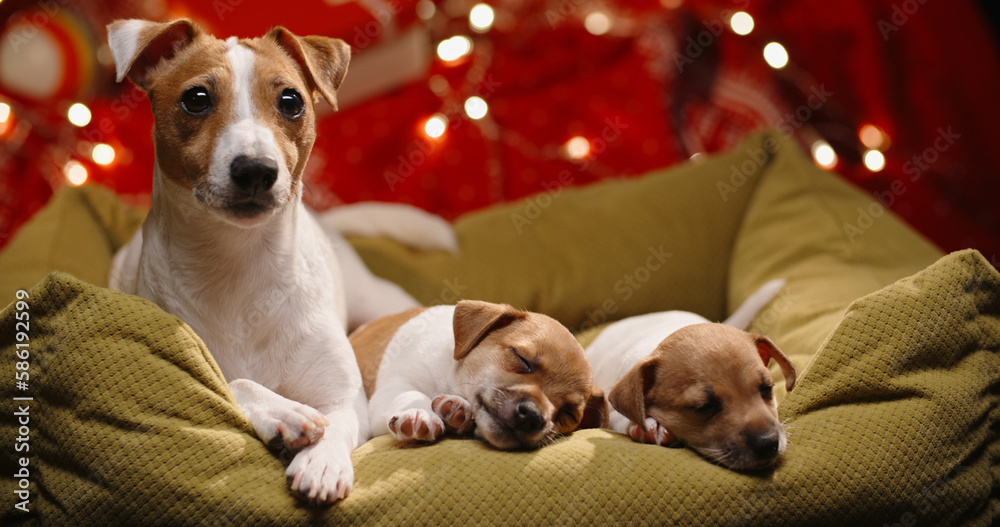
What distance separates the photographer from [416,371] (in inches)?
81.9

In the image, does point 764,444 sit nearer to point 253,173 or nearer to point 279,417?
point 279,417

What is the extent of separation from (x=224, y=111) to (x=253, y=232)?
325 mm

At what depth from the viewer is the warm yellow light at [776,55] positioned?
3.97 metres

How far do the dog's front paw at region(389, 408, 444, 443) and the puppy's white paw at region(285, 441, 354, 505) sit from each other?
17cm

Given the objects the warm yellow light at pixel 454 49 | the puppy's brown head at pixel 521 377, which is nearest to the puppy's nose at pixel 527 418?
the puppy's brown head at pixel 521 377

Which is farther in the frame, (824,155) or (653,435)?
(824,155)

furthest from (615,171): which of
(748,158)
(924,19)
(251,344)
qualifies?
(251,344)

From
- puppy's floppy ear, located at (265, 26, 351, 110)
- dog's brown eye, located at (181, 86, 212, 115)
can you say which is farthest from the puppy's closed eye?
dog's brown eye, located at (181, 86, 212, 115)

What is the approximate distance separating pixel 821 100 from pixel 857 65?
253 mm

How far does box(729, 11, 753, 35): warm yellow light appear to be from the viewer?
4.04 m

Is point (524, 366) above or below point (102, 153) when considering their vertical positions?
above

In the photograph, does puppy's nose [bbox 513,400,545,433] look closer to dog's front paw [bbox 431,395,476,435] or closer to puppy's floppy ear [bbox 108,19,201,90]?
dog's front paw [bbox 431,395,476,435]

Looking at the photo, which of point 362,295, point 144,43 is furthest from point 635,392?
point 144,43

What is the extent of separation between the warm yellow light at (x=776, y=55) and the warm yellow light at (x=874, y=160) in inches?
26.7
